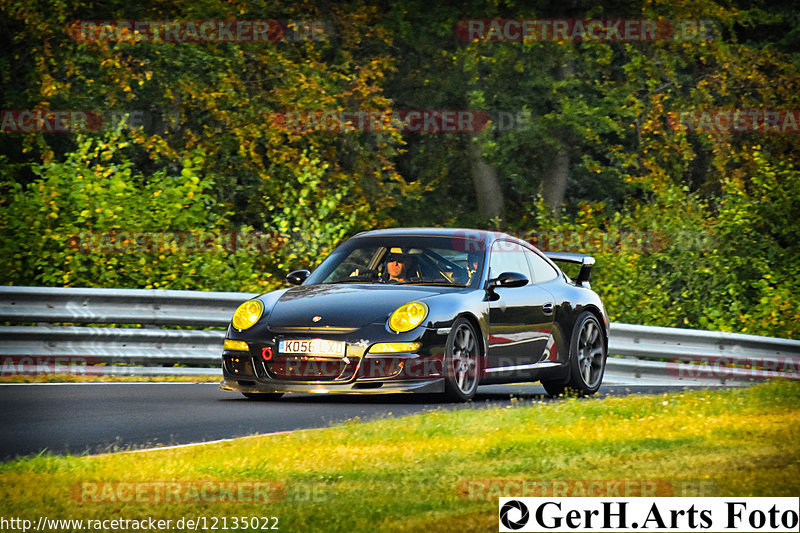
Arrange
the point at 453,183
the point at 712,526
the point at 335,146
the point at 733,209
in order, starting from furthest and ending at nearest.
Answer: the point at 453,183
the point at 335,146
the point at 733,209
the point at 712,526

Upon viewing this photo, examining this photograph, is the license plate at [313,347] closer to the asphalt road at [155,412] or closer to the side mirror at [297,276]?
the asphalt road at [155,412]

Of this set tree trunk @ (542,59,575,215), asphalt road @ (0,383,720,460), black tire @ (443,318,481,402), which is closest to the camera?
asphalt road @ (0,383,720,460)

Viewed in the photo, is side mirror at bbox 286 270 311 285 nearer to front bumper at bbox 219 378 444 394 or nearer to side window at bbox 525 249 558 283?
front bumper at bbox 219 378 444 394

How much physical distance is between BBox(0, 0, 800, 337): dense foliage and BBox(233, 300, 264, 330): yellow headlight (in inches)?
230

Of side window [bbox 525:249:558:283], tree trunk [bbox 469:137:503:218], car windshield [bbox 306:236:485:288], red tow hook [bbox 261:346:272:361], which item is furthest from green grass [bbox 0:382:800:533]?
tree trunk [bbox 469:137:503:218]

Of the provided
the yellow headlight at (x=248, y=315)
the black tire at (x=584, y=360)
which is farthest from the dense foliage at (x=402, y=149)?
the black tire at (x=584, y=360)

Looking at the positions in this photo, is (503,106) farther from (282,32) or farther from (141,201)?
(141,201)

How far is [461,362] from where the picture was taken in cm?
1218

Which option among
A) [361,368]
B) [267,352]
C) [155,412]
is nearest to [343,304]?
[361,368]

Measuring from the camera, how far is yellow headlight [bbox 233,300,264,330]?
12086 mm

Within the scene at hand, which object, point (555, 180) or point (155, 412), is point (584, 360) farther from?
point (555, 180)

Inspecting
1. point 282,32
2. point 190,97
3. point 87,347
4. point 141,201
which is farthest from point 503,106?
point 87,347

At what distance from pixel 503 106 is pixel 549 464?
2339 centimetres

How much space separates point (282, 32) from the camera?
28141 millimetres
